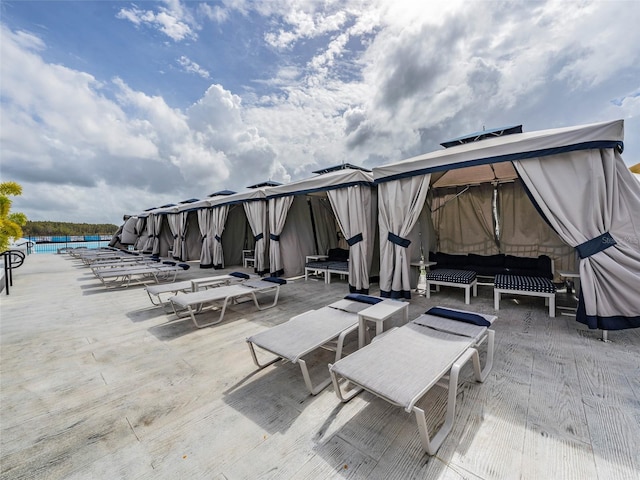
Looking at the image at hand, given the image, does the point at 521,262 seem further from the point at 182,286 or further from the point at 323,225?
the point at 182,286

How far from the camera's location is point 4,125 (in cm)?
780

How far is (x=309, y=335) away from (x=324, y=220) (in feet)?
22.3

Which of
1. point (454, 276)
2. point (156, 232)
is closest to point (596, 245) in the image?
point (454, 276)

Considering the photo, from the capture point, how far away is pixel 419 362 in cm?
192

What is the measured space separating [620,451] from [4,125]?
46.5 ft

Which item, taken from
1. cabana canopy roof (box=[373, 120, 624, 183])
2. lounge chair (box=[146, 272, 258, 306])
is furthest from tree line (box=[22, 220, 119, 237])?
cabana canopy roof (box=[373, 120, 624, 183])

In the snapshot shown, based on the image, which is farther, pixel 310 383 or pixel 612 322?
pixel 612 322

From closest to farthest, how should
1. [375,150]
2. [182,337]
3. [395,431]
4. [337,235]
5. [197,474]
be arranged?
[197,474] → [395,431] → [182,337] → [337,235] → [375,150]

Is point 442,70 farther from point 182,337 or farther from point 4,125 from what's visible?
point 4,125

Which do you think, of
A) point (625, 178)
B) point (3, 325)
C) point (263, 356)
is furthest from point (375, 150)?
point (3, 325)

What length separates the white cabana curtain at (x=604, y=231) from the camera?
3033 mm

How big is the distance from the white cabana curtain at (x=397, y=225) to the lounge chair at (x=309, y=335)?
178cm

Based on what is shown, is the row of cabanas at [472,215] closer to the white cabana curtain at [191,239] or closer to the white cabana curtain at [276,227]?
the white cabana curtain at [276,227]

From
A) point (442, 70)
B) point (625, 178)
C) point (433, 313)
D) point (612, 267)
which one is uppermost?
point (442, 70)
